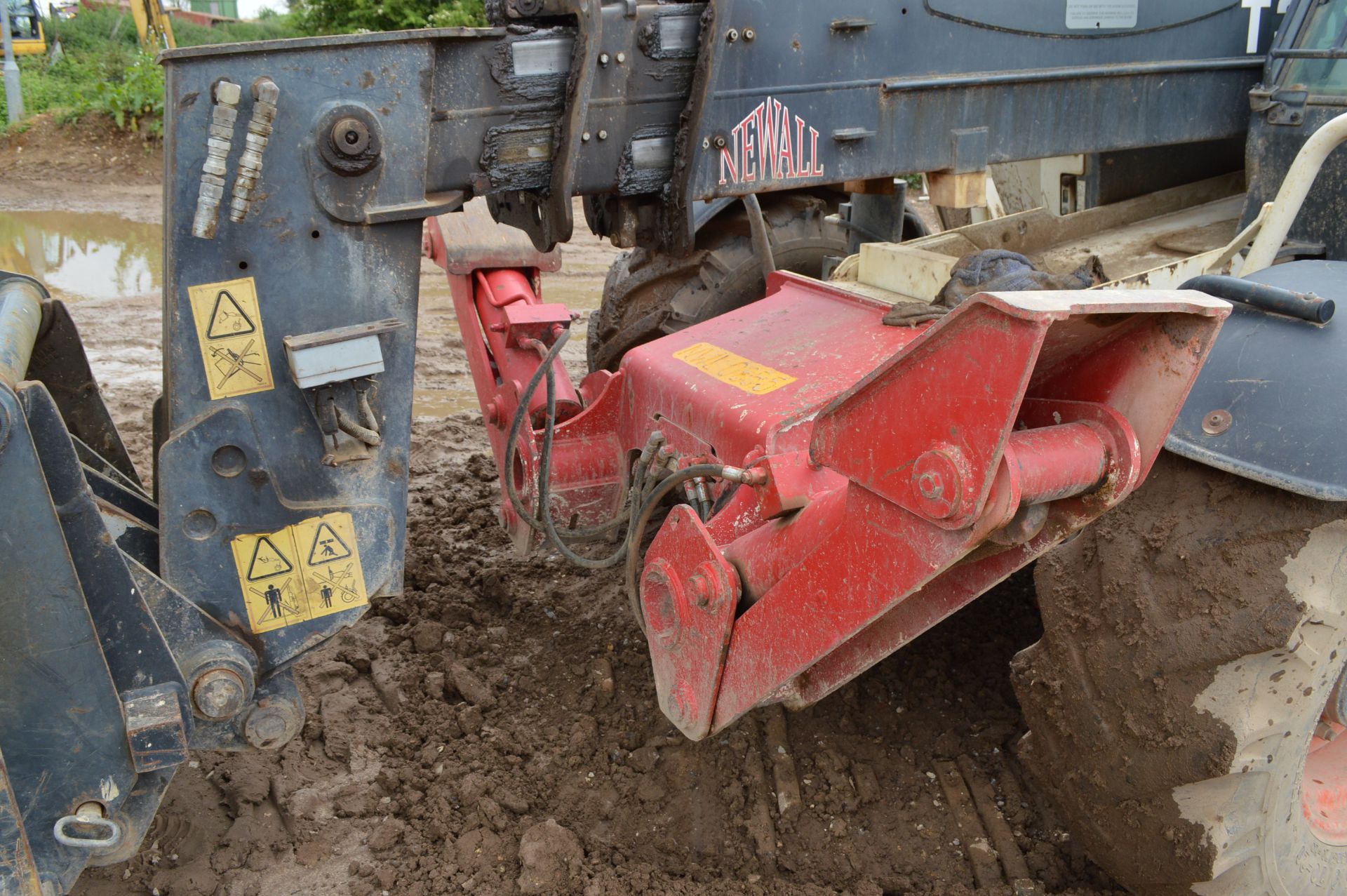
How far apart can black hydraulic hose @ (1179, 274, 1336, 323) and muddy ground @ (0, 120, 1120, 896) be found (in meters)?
1.33

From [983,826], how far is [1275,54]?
2.24 meters

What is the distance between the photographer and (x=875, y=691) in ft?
10.3

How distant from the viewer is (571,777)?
2.86m

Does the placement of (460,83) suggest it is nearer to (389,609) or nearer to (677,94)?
(677,94)

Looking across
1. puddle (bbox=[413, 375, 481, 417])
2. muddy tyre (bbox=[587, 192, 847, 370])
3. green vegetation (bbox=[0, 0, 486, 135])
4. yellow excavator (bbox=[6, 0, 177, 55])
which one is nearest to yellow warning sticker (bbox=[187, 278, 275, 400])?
muddy tyre (bbox=[587, 192, 847, 370])

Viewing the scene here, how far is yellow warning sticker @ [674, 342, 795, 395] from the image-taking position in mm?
2658

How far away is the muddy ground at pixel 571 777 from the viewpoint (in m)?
2.58

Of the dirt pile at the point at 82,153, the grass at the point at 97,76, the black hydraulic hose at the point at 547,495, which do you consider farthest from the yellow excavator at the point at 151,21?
the black hydraulic hose at the point at 547,495

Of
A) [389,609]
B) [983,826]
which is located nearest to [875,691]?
[983,826]

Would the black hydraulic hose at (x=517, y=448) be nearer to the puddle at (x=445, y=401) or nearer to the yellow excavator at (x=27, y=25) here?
the puddle at (x=445, y=401)

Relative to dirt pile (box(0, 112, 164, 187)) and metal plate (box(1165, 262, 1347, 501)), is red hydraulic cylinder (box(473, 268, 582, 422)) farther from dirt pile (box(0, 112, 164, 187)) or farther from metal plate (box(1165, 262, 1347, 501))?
dirt pile (box(0, 112, 164, 187))

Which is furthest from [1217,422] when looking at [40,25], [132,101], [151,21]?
[40,25]

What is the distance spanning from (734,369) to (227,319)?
1.24 meters

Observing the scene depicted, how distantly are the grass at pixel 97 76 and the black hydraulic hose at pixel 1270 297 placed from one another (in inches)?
408
